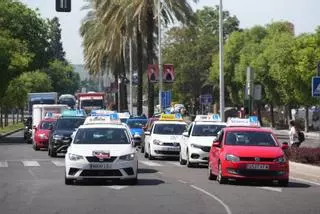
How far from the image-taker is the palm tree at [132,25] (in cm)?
4994

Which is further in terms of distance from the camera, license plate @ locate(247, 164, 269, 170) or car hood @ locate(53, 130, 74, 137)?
car hood @ locate(53, 130, 74, 137)

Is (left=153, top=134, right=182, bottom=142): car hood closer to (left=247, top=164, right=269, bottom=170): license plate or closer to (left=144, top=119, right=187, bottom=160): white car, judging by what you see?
(left=144, top=119, right=187, bottom=160): white car

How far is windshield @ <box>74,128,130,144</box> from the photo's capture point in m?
22.6

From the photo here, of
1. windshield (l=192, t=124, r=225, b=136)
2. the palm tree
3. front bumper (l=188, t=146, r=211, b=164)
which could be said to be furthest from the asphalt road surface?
the palm tree

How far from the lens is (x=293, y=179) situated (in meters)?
25.2

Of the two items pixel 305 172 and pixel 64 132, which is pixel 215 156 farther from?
pixel 64 132

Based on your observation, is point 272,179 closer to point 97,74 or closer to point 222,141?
point 222,141

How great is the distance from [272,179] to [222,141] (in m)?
1.82

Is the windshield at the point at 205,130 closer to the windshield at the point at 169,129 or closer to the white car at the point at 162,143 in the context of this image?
the white car at the point at 162,143

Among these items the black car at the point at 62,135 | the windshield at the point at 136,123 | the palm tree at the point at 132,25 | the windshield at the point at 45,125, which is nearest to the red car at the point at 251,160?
the black car at the point at 62,135

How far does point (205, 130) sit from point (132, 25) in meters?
22.3

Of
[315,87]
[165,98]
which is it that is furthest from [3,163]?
[165,98]

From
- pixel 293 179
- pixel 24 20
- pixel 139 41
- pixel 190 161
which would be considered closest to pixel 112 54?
pixel 24 20

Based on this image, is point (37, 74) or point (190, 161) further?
point (37, 74)
